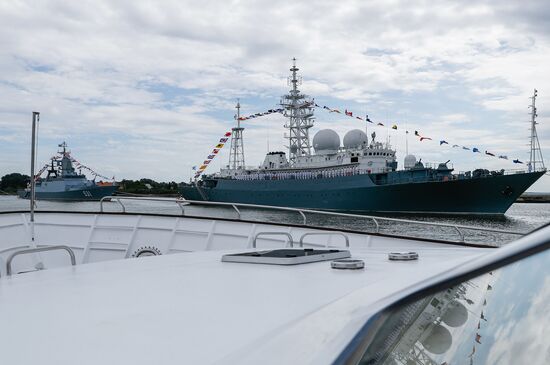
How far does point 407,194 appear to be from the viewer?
36.7 m

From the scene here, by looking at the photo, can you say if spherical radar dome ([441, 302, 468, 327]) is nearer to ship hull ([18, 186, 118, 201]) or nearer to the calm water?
the calm water

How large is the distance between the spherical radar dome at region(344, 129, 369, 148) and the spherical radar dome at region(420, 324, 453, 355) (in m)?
44.3

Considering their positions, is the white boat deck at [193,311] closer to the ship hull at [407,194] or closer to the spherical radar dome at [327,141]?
the ship hull at [407,194]

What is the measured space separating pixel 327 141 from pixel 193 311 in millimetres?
44991

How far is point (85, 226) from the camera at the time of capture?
21.7ft

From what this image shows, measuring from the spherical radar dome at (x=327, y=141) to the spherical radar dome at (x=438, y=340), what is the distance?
1794 inches

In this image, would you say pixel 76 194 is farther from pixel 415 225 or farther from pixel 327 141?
pixel 415 225

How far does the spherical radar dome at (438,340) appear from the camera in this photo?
87 centimetres

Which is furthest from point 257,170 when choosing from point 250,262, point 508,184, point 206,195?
point 250,262

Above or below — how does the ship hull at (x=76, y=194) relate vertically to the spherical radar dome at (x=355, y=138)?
below

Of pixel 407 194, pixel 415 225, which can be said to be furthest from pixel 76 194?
pixel 415 225

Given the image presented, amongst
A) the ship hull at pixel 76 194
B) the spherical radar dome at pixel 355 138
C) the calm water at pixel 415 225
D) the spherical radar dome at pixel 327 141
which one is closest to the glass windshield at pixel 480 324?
the calm water at pixel 415 225

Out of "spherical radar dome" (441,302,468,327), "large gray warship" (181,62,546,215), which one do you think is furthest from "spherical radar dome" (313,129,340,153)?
"spherical radar dome" (441,302,468,327)

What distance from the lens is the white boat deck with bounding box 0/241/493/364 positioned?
1041mm
